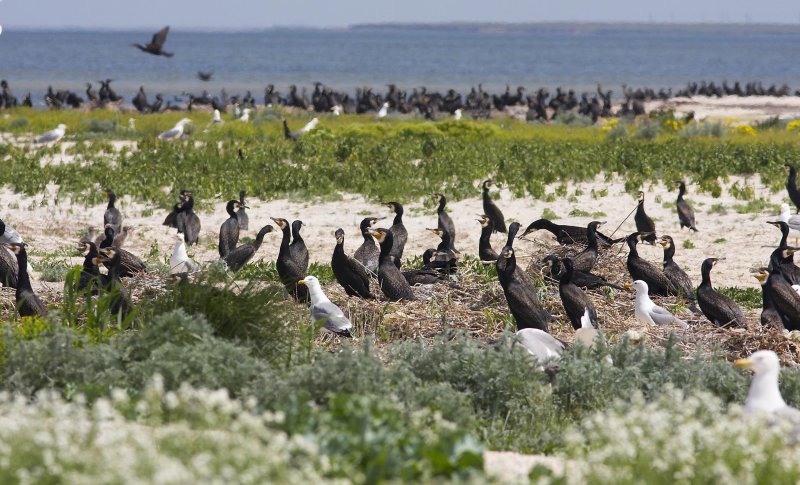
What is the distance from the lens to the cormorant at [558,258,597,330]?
967 centimetres

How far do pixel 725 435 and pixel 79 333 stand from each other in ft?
13.9

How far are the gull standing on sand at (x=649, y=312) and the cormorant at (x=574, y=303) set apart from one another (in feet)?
1.69

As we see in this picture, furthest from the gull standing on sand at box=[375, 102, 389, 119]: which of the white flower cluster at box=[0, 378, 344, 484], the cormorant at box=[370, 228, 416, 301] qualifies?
the white flower cluster at box=[0, 378, 344, 484]

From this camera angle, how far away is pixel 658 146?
20.9 metres

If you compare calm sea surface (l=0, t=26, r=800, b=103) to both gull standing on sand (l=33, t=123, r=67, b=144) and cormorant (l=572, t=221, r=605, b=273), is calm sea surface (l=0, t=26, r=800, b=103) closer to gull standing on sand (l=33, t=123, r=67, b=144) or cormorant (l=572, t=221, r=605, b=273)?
gull standing on sand (l=33, t=123, r=67, b=144)

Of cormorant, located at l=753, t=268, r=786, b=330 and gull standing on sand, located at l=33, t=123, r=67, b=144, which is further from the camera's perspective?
gull standing on sand, located at l=33, t=123, r=67, b=144

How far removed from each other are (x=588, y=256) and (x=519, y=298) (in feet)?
6.91

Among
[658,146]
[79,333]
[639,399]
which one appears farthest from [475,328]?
[658,146]

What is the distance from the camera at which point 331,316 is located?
9258mm

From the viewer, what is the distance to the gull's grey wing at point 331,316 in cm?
922

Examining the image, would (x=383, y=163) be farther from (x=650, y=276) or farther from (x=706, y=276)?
(x=706, y=276)

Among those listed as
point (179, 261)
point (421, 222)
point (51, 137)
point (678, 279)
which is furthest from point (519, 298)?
point (51, 137)

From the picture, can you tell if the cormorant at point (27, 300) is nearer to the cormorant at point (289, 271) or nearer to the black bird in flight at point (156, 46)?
the cormorant at point (289, 271)

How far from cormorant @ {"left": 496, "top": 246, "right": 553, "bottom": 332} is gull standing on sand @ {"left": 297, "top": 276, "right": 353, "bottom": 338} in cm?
135
